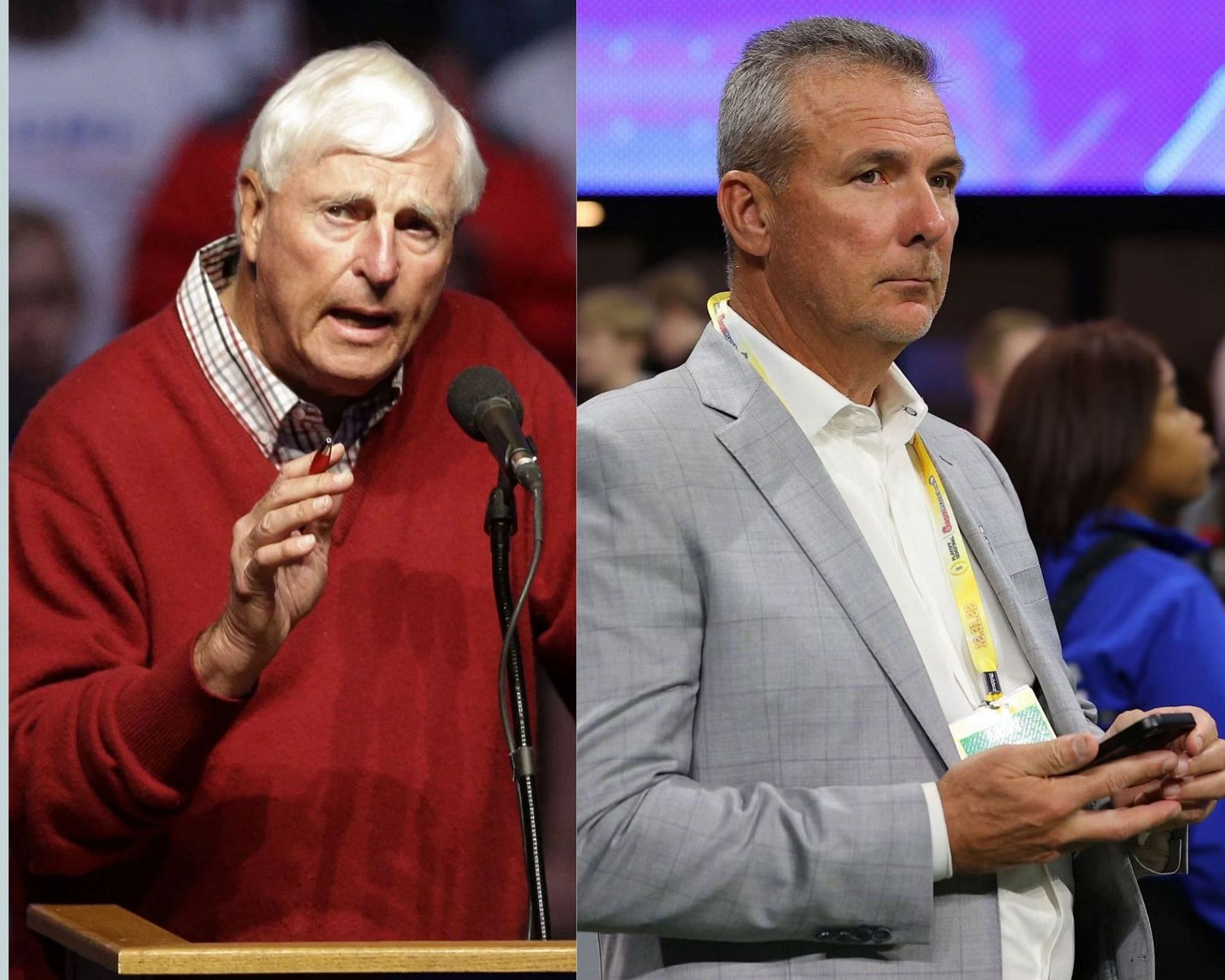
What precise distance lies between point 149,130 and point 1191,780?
1600 mm

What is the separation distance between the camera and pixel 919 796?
6.20ft

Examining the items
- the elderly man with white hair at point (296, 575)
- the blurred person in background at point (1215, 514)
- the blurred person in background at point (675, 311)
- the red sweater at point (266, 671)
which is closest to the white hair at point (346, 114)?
the elderly man with white hair at point (296, 575)

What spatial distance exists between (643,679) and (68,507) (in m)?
0.77

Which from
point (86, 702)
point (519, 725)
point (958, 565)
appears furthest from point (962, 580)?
point (86, 702)

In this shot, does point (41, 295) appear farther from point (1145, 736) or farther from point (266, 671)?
point (1145, 736)

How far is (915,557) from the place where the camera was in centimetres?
215

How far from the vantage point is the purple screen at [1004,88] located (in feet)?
11.2

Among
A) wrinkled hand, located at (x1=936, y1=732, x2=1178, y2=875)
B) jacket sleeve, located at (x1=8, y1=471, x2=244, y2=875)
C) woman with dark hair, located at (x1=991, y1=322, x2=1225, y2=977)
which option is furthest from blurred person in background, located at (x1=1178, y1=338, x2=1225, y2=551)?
jacket sleeve, located at (x1=8, y1=471, x2=244, y2=875)

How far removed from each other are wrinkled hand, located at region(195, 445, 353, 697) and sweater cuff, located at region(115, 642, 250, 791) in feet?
0.05

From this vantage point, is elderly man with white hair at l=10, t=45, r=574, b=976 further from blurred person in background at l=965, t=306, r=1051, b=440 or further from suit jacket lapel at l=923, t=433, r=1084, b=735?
blurred person in background at l=965, t=306, r=1051, b=440

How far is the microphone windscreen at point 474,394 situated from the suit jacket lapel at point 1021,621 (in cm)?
65

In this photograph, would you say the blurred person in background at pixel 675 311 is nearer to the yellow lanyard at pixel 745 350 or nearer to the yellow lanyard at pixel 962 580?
the yellow lanyard at pixel 745 350

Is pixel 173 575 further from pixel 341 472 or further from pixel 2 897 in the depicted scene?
pixel 2 897

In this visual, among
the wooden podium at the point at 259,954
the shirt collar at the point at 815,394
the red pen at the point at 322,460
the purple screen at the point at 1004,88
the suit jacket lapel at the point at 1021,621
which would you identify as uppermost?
the purple screen at the point at 1004,88
